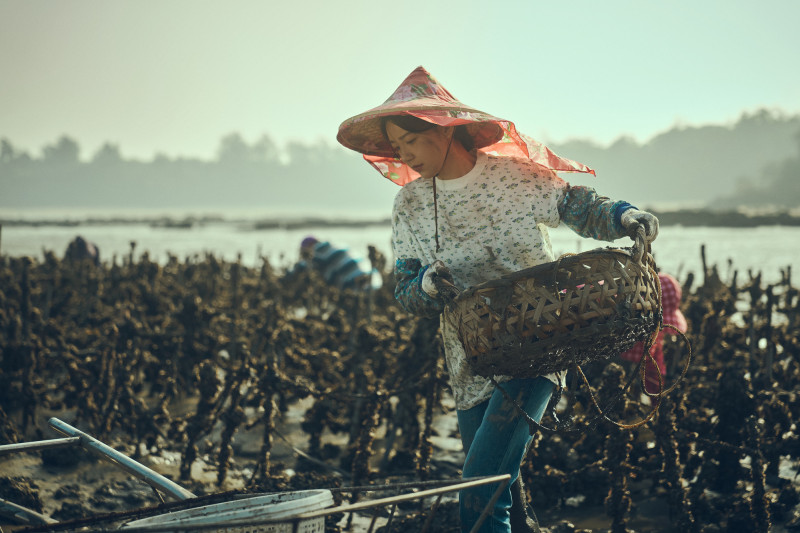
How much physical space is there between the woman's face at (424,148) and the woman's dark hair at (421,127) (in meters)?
0.01

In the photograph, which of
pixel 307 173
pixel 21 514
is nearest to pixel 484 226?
pixel 21 514

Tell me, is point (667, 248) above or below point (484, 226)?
below

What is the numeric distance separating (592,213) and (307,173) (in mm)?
164513

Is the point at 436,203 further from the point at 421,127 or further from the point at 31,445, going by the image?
the point at 31,445

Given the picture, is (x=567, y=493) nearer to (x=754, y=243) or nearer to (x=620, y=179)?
(x=754, y=243)

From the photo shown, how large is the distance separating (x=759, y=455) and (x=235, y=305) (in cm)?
580

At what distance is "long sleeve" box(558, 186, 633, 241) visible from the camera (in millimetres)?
2268

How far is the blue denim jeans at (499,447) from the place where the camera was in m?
2.25

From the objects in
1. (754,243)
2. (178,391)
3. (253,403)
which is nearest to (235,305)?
(178,391)

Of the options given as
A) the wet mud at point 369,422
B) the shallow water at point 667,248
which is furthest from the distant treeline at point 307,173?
the wet mud at point 369,422

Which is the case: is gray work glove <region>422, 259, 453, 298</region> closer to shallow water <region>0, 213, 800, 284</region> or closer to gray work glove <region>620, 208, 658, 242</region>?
gray work glove <region>620, 208, 658, 242</region>

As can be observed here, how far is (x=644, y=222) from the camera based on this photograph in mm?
2172

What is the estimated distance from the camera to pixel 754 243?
17953 millimetres

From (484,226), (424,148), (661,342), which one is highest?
(424,148)
